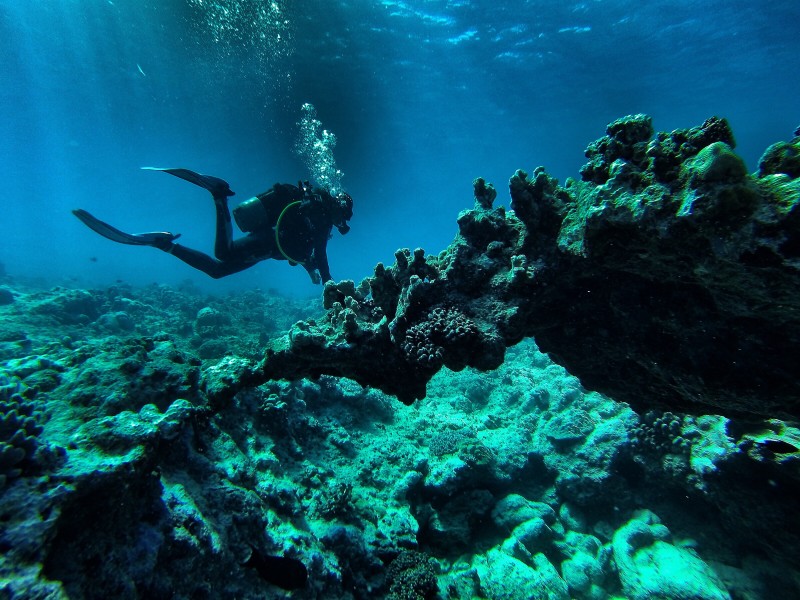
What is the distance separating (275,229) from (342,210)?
186 cm

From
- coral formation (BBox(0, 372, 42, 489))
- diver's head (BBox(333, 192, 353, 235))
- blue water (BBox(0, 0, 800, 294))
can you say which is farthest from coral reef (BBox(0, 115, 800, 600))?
blue water (BBox(0, 0, 800, 294))

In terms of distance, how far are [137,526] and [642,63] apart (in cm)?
3162

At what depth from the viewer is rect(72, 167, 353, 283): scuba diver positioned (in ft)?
29.4

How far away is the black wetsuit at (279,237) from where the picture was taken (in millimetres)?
9094

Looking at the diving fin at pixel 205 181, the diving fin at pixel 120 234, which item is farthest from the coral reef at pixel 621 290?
the diving fin at pixel 205 181

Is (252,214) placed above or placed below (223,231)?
above

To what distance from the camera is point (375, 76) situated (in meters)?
20.3

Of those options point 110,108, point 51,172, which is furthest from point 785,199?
point 51,172

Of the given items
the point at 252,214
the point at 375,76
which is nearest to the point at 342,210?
the point at 252,214

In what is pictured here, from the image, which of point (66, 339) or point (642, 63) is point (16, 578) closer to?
point (66, 339)

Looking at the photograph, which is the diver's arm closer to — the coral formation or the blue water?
the coral formation

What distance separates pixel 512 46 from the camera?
20391 millimetres

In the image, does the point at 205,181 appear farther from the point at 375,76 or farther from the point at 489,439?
the point at 375,76

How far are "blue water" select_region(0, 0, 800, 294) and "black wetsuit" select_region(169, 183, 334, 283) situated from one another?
11.3m
